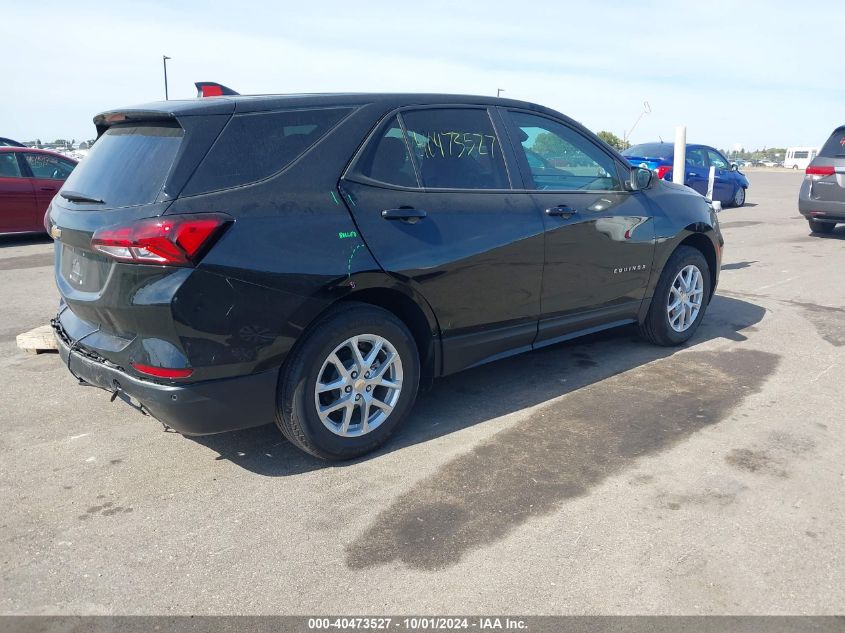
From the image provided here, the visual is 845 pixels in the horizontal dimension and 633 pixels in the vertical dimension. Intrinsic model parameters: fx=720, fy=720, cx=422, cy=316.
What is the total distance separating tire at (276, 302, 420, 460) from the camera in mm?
3434

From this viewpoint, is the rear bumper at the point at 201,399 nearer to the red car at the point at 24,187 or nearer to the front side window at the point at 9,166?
the red car at the point at 24,187

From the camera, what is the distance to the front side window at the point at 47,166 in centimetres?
1134

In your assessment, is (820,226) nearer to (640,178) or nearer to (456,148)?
(640,178)

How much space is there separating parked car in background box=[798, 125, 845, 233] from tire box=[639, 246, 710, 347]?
676cm

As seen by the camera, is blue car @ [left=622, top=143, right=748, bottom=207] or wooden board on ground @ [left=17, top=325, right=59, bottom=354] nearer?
wooden board on ground @ [left=17, top=325, right=59, bottom=354]

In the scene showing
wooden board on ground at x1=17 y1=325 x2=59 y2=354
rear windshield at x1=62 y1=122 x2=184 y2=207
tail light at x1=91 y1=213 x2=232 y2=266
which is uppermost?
rear windshield at x1=62 y1=122 x2=184 y2=207

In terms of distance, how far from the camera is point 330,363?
140 inches

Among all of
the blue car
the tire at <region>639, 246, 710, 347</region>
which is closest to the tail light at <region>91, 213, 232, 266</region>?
the tire at <region>639, 246, 710, 347</region>

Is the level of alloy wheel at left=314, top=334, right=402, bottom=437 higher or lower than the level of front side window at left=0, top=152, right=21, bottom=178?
lower

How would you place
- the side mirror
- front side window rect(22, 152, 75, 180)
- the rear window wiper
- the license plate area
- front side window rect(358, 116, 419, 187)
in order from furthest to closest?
front side window rect(22, 152, 75, 180) → the side mirror → front side window rect(358, 116, 419, 187) → the rear window wiper → the license plate area

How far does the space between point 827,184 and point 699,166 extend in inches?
211

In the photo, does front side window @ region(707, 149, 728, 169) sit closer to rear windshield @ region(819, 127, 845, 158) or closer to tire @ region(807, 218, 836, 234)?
tire @ region(807, 218, 836, 234)

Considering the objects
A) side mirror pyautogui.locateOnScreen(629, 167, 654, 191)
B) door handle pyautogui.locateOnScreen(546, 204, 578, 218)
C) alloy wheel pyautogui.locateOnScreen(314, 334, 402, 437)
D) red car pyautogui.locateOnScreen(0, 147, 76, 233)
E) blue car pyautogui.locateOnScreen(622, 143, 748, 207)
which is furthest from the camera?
blue car pyautogui.locateOnScreen(622, 143, 748, 207)

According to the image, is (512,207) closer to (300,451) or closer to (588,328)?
(588,328)
